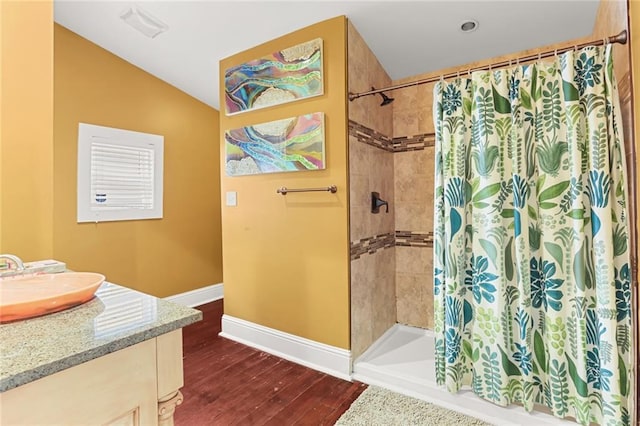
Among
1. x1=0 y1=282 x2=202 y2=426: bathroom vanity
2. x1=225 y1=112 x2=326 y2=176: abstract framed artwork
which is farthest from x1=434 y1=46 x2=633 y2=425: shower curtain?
x1=0 y1=282 x2=202 y2=426: bathroom vanity

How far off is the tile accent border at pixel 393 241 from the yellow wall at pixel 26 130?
1.72m

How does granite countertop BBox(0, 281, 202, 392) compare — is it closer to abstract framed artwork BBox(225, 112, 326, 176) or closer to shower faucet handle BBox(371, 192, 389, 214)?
abstract framed artwork BBox(225, 112, 326, 176)

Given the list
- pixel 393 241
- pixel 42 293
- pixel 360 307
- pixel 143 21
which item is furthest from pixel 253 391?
pixel 143 21

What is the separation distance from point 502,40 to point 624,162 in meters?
1.21

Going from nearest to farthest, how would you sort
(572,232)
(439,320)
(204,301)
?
(572,232) → (439,320) → (204,301)

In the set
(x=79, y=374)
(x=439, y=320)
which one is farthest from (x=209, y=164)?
(x=79, y=374)

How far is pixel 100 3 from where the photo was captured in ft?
7.30

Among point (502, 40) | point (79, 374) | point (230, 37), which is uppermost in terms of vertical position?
point (230, 37)

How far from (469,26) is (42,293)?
2.57 meters

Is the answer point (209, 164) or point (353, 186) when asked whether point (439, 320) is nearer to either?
point (353, 186)

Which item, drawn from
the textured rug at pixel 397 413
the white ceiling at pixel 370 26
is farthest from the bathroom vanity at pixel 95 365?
the white ceiling at pixel 370 26

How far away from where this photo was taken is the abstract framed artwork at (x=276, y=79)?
216cm

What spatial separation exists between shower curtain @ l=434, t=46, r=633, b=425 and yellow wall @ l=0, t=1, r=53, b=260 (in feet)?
6.55

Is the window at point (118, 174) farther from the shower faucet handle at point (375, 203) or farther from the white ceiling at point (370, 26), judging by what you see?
the shower faucet handle at point (375, 203)
